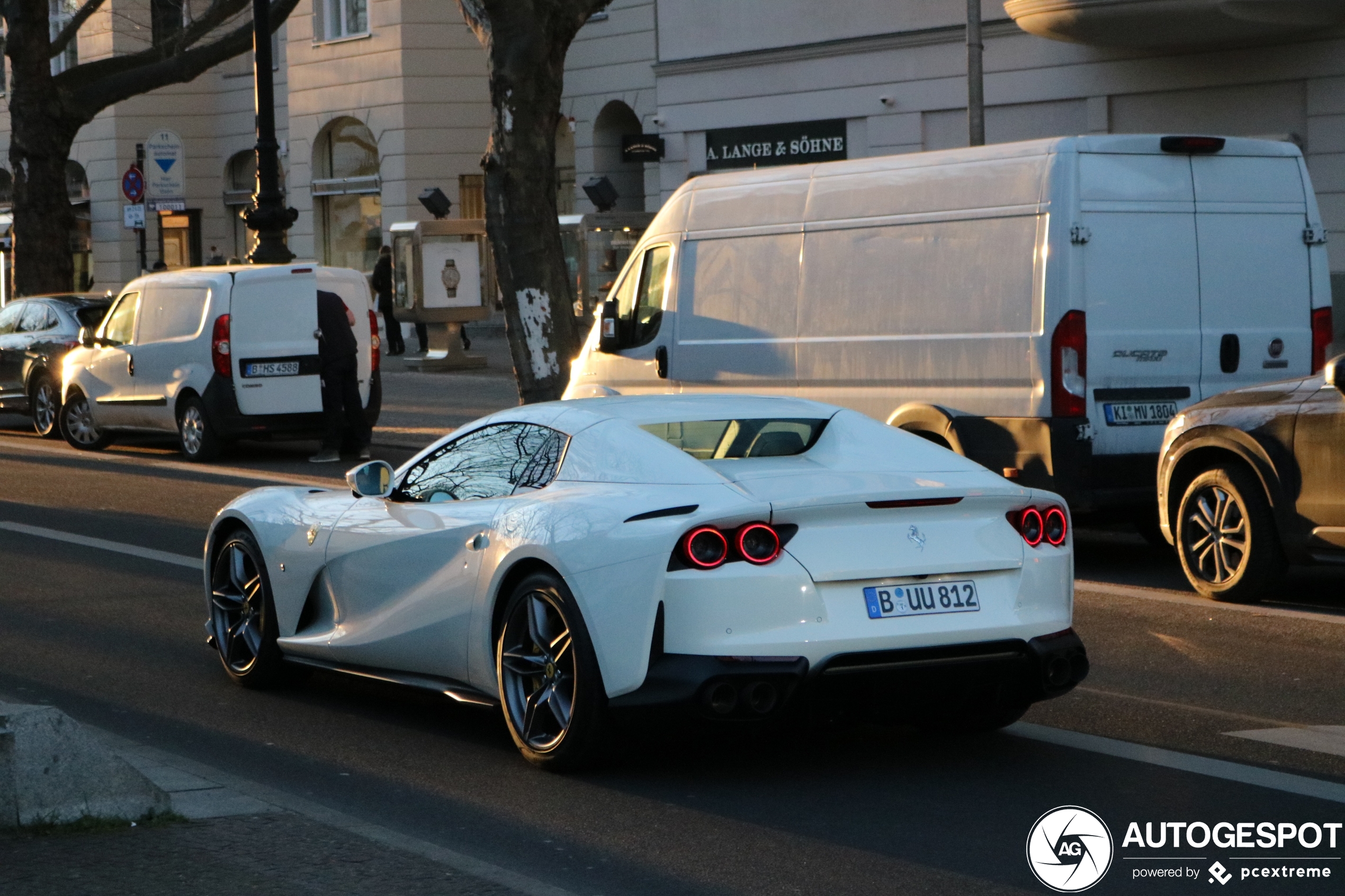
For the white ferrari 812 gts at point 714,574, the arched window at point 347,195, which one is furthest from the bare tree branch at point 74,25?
the white ferrari 812 gts at point 714,574

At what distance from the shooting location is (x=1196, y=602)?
32.6 feet

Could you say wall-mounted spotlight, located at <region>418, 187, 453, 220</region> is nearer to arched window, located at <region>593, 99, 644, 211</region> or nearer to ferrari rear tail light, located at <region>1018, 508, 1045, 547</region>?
arched window, located at <region>593, 99, 644, 211</region>

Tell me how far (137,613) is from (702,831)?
200 inches

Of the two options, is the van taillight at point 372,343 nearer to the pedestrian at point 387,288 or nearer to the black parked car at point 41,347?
the black parked car at point 41,347

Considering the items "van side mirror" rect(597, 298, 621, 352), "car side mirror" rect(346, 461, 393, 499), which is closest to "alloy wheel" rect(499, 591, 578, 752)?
"car side mirror" rect(346, 461, 393, 499)

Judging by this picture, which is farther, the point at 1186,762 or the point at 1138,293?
the point at 1138,293

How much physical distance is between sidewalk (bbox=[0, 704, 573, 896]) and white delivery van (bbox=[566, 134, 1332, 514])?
5.94 m

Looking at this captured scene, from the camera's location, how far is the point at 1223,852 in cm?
532

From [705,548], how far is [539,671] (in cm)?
79

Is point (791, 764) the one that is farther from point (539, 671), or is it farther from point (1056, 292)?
point (1056, 292)

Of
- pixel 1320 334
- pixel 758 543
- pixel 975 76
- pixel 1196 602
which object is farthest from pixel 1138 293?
pixel 975 76

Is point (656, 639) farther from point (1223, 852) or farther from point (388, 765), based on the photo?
point (1223, 852)

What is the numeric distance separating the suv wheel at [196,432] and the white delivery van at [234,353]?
0.04 feet

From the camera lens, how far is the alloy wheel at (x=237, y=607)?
315 inches
